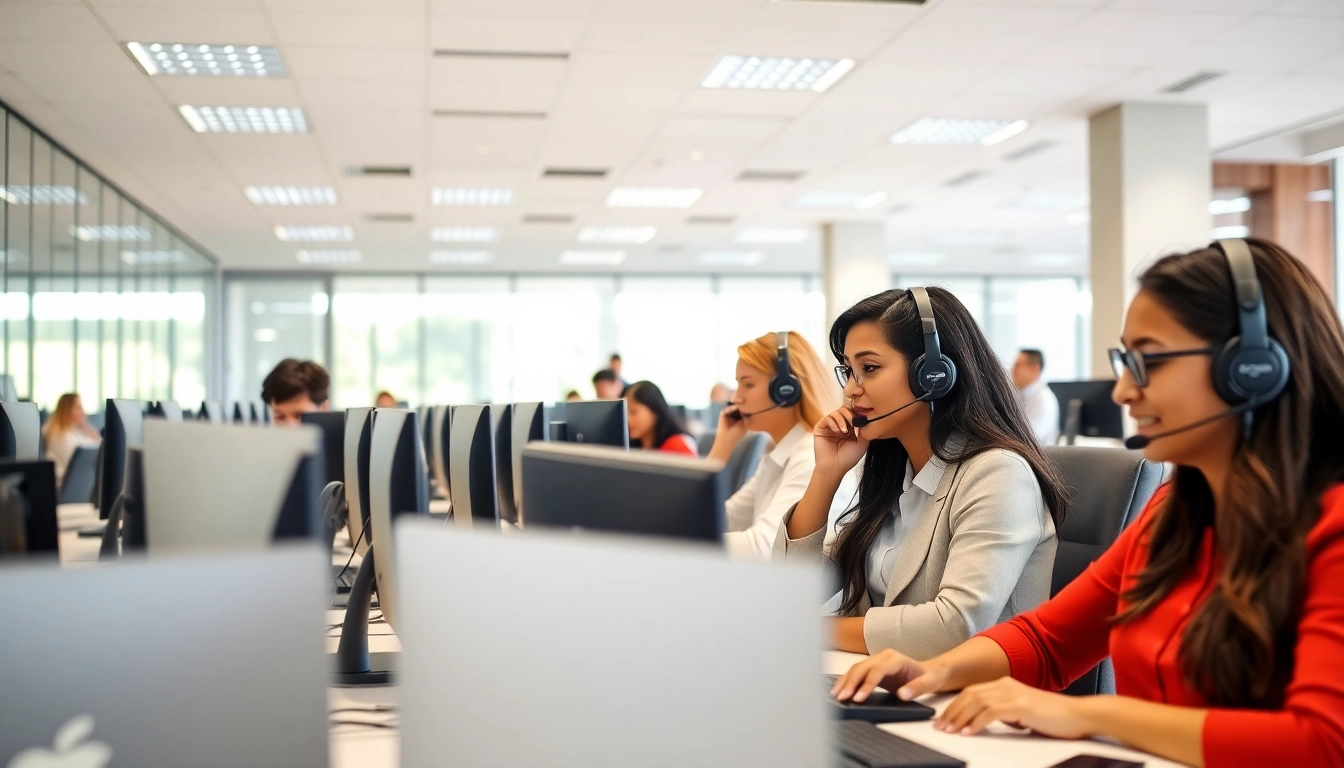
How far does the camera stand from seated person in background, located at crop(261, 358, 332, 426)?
3938 mm

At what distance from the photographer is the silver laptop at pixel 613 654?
0.61 meters

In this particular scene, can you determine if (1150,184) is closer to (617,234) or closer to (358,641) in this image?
(617,234)

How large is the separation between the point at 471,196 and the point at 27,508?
26.7ft

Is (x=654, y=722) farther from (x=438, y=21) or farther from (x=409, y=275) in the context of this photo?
(x=409, y=275)

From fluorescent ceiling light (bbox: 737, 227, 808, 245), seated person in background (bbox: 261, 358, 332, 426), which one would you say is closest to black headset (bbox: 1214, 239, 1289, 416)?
seated person in background (bbox: 261, 358, 332, 426)

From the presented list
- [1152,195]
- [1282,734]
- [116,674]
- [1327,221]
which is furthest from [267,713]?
[1327,221]

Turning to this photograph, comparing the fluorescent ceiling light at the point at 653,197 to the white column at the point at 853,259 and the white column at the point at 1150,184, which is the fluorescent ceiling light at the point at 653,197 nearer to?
the white column at the point at 853,259

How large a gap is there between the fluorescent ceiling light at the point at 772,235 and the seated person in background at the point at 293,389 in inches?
292

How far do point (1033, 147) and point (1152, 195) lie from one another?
128cm

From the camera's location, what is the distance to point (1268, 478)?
1.13m

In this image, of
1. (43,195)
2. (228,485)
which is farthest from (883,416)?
(43,195)

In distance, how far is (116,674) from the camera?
706 mm

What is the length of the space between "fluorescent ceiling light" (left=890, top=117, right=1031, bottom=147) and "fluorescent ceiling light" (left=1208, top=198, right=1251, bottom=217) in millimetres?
2208

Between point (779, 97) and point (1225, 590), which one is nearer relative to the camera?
point (1225, 590)
